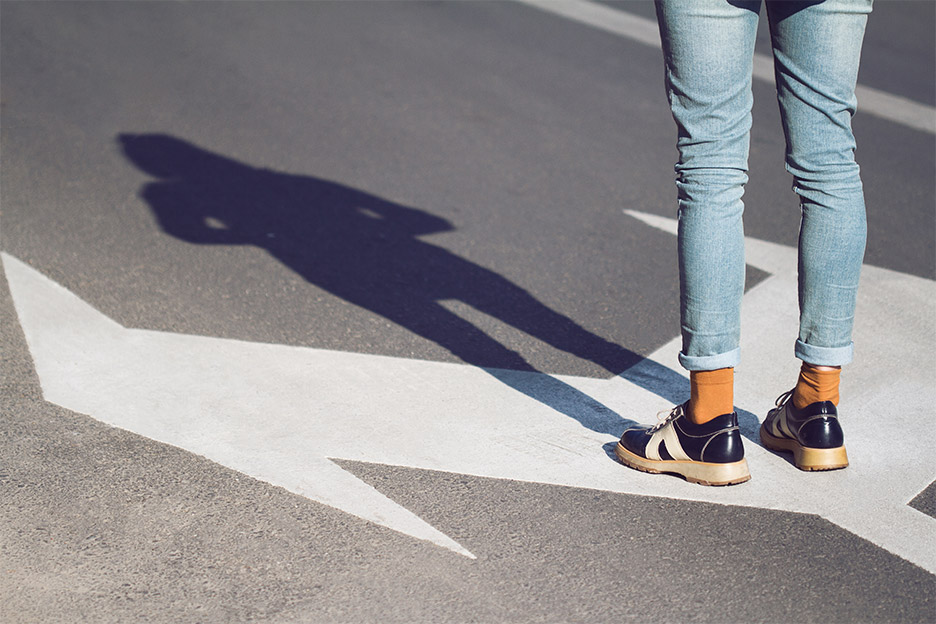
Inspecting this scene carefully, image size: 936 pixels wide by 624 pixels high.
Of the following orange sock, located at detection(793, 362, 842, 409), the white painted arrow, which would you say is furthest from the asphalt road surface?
orange sock, located at detection(793, 362, 842, 409)

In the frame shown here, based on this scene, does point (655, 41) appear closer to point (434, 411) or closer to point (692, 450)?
point (434, 411)

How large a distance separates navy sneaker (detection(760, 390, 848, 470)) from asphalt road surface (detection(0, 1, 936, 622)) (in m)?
0.07

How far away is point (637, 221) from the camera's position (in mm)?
4898

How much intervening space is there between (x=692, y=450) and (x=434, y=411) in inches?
32.4

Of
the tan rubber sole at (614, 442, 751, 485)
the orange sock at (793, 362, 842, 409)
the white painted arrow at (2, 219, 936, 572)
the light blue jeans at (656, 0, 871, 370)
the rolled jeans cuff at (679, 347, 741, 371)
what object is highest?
the light blue jeans at (656, 0, 871, 370)

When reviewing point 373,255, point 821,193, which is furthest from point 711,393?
point 373,255

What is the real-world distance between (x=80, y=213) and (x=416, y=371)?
219 cm

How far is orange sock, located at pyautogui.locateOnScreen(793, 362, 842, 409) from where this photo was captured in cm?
277

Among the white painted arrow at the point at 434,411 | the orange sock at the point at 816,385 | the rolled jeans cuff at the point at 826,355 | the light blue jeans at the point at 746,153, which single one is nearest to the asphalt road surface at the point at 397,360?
the white painted arrow at the point at 434,411

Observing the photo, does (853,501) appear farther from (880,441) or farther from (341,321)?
(341,321)

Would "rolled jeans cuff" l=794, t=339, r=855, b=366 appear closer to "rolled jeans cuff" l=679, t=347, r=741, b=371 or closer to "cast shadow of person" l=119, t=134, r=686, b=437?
"rolled jeans cuff" l=679, t=347, r=741, b=371

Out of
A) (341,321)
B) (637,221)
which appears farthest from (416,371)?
(637,221)

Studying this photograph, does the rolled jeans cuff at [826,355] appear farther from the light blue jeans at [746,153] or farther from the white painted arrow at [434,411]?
the white painted arrow at [434,411]

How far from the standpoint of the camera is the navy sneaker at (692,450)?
2705mm
